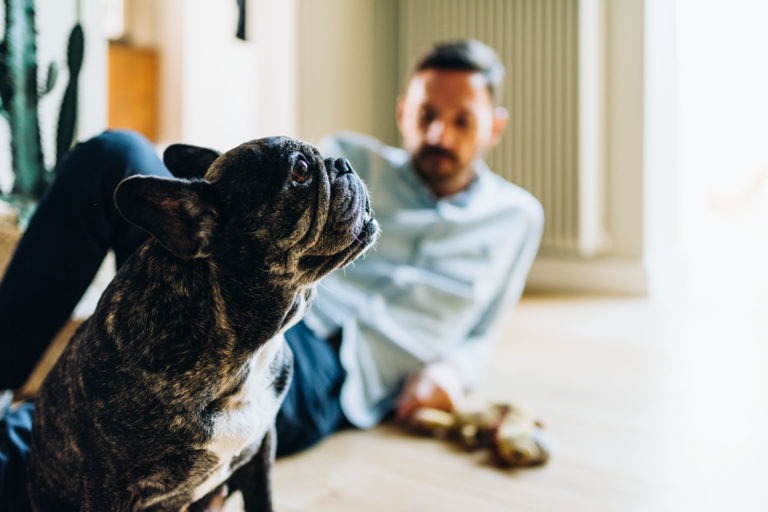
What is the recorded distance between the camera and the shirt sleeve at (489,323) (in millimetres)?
1760

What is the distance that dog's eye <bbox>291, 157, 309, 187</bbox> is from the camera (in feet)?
2.38

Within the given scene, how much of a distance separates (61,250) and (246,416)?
42 cm

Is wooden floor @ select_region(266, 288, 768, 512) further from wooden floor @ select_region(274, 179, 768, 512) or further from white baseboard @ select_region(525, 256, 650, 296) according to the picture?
white baseboard @ select_region(525, 256, 650, 296)

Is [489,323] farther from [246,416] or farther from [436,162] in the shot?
[246,416]


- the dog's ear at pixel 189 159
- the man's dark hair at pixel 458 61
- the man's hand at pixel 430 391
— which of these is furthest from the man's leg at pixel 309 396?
the man's dark hair at pixel 458 61

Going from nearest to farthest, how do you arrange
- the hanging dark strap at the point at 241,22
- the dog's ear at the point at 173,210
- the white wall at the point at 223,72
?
1. the dog's ear at the point at 173,210
2. the hanging dark strap at the point at 241,22
3. the white wall at the point at 223,72

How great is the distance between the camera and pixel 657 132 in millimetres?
3512

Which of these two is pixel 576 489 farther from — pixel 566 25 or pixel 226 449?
pixel 566 25

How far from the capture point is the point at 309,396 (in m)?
1.43

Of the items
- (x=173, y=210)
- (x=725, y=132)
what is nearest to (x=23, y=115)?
(x=173, y=210)

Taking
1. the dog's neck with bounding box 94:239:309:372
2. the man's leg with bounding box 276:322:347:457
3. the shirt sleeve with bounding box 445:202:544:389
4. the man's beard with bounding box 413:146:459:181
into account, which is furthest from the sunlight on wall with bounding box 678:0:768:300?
the dog's neck with bounding box 94:239:309:372

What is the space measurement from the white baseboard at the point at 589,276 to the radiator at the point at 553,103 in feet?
0.23

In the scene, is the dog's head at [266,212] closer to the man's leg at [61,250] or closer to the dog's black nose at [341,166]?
the dog's black nose at [341,166]

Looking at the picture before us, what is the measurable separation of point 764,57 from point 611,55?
0.69m
